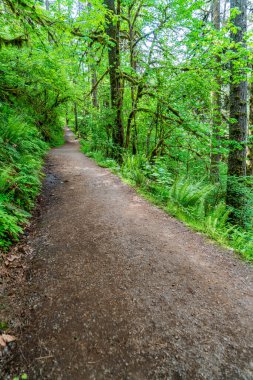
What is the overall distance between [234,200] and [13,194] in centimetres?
560

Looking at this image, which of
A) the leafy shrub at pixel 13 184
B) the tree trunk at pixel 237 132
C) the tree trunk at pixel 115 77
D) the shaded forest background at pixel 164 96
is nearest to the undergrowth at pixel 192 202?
the shaded forest background at pixel 164 96

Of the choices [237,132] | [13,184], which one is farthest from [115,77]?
[13,184]

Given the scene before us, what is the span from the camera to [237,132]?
6219mm

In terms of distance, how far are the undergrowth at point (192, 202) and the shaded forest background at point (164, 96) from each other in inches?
1.2

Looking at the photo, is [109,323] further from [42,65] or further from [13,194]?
[42,65]

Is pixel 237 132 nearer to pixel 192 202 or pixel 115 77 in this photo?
pixel 192 202

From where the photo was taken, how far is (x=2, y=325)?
2.12 meters

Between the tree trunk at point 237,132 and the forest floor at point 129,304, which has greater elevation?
the tree trunk at point 237,132

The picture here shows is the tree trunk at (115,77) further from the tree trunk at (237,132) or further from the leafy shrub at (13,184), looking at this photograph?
the leafy shrub at (13,184)

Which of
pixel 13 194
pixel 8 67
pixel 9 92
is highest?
pixel 8 67

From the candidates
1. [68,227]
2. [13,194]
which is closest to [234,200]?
[68,227]

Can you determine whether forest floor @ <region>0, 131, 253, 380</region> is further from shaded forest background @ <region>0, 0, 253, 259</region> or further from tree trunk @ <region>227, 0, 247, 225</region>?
tree trunk @ <region>227, 0, 247, 225</region>

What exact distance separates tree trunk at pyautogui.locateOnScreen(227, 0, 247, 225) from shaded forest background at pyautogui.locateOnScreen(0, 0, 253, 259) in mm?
27

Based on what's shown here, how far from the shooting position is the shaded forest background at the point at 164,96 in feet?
16.5
